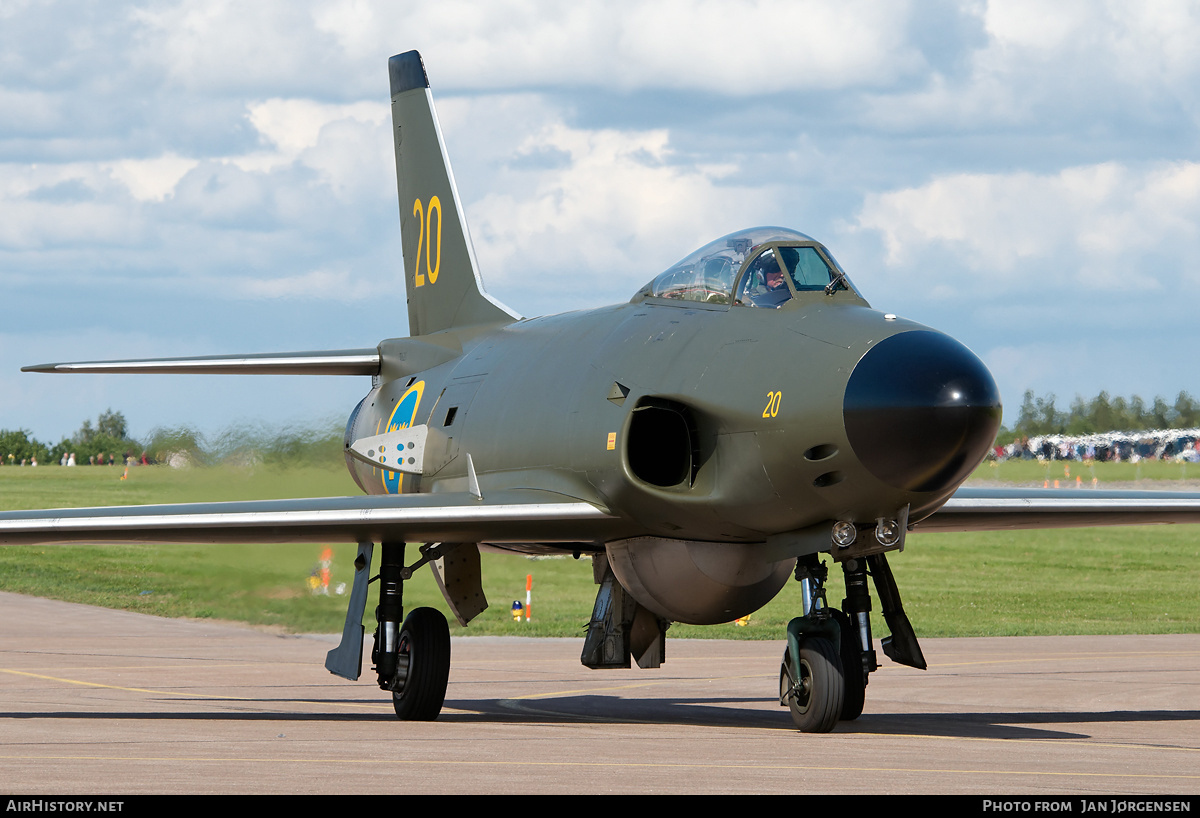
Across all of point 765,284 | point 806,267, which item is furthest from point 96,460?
point 806,267

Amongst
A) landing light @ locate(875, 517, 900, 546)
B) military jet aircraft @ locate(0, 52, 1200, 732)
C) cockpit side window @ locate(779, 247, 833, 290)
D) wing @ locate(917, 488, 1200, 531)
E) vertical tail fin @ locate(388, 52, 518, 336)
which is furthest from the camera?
vertical tail fin @ locate(388, 52, 518, 336)

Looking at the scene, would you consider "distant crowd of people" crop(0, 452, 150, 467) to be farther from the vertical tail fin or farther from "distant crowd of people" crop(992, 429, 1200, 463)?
"distant crowd of people" crop(992, 429, 1200, 463)

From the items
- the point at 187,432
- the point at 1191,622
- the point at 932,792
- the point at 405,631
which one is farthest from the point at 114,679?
the point at 1191,622

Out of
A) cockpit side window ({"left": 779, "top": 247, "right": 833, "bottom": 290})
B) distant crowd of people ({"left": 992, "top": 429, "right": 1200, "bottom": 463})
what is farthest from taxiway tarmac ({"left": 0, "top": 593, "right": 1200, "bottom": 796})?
distant crowd of people ({"left": 992, "top": 429, "right": 1200, "bottom": 463})

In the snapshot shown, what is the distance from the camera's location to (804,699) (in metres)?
12.5

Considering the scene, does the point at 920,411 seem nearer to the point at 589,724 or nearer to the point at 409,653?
the point at 589,724

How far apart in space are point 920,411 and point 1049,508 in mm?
4678

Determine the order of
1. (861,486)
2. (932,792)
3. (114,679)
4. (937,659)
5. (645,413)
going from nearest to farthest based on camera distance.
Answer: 1. (932,792)
2. (861,486)
3. (645,413)
4. (114,679)
5. (937,659)

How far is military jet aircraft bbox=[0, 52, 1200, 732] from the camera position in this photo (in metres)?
11.7

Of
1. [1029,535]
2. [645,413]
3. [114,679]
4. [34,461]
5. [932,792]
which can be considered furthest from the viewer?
[34,461]

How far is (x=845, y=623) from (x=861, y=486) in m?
1.36

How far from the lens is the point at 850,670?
12.5m

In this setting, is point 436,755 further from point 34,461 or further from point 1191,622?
point 34,461

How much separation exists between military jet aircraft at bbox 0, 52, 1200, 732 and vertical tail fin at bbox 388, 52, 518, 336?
2.29m
